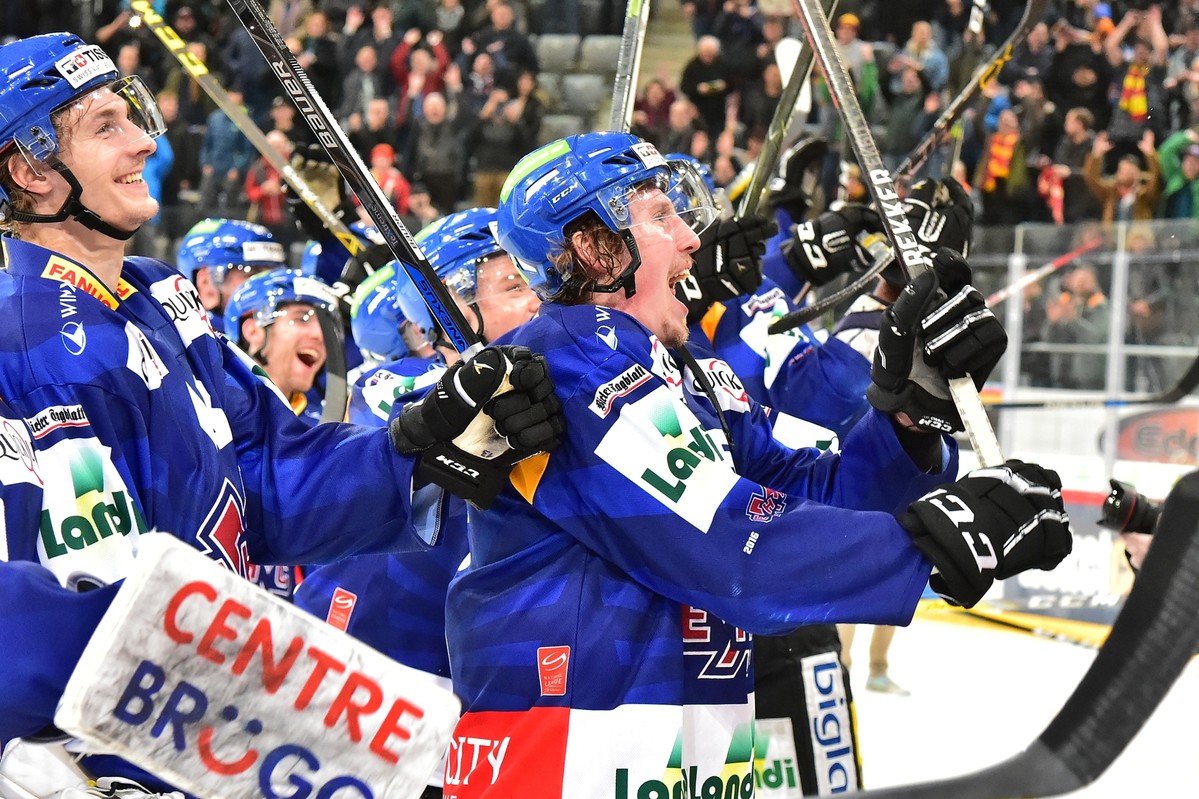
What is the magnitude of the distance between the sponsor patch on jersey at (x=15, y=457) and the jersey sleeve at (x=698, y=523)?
0.65m

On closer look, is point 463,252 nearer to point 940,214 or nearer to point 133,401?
point 940,214

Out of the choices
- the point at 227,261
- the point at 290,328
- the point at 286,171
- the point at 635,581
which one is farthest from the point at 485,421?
the point at 227,261

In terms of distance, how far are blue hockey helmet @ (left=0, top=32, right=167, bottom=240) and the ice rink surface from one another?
3240 mm

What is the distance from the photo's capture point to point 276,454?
231 centimetres

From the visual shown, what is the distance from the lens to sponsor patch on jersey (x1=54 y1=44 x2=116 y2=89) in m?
2.21

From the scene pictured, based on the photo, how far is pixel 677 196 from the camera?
Result: 2338 millimetres

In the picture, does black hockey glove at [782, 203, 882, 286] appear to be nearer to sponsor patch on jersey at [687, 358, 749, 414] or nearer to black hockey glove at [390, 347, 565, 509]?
sponsor patch on jersey at [687, 358, 749, 414]

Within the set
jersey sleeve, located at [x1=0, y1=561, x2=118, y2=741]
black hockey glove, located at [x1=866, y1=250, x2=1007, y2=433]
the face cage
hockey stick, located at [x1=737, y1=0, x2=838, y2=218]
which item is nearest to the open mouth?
hockey stick, located at [x1=737, y1=0, x2=838, y2=218]

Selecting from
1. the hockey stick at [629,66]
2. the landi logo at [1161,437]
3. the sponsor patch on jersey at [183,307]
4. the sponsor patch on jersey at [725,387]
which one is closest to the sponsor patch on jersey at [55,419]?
the sponsor patch on jersey at [183,307]

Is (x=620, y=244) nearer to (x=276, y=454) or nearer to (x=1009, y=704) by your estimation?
(x=276, y=454)

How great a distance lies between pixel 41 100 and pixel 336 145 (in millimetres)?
430

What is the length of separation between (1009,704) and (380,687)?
4.85 meters

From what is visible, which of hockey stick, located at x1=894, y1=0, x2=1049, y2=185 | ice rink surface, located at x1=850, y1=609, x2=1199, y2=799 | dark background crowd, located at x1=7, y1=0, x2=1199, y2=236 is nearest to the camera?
hockey stick, located at x1=894, y1=0, x2=1049, y2=185

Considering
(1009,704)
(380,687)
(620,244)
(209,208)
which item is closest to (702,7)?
(209,208)
